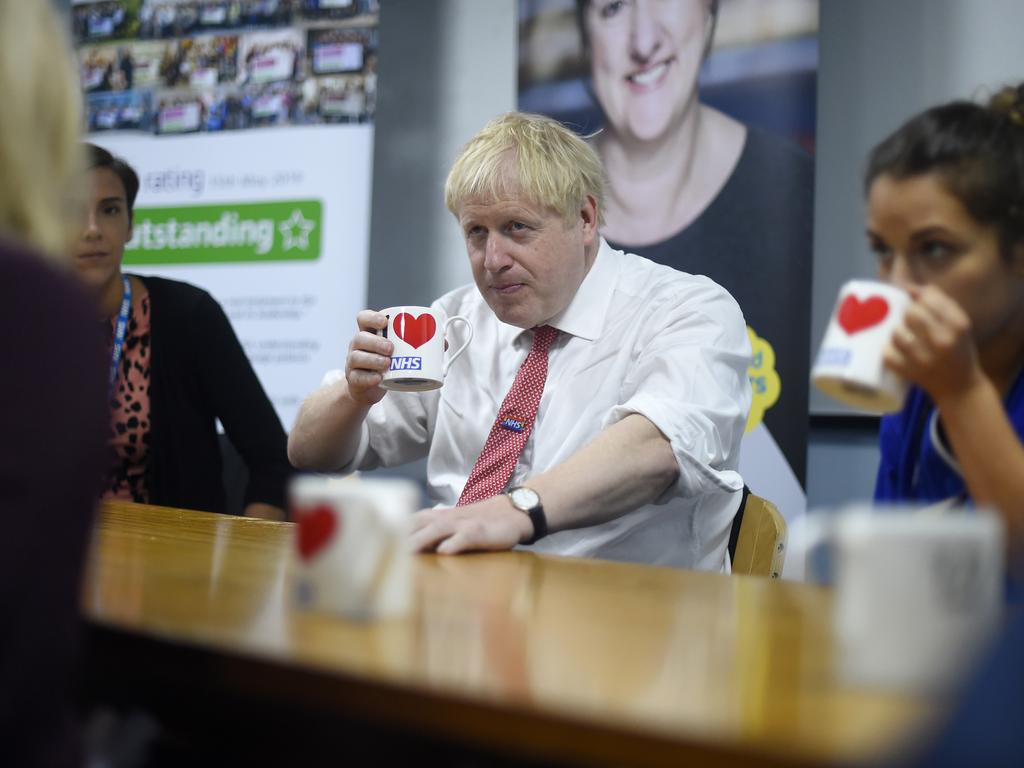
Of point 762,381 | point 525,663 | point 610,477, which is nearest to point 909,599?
point 525,663

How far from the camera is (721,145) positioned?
288cm

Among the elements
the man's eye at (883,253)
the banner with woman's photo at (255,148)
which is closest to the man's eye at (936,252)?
the man's eye at (883,253)

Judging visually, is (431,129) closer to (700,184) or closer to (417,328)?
(700,184)

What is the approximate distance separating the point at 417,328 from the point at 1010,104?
34.8 inches

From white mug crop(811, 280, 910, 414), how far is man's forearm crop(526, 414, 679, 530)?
545 mm

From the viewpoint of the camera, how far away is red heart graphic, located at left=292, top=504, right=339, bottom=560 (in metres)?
0.85

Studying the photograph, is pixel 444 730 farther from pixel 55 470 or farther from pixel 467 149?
pixel 467 149

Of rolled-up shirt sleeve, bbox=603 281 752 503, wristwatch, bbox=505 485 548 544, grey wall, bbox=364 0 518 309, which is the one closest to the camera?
wristwatch, bbox=505 485 548 544

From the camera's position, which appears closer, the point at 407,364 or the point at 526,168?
the point at 407,364

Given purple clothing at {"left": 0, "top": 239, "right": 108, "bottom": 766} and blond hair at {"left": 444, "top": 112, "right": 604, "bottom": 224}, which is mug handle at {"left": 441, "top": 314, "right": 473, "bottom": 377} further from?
purple clothing at {"left": 0, "top": 239, "right": 108, "bottom": 766}

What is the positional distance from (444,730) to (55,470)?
0.29m

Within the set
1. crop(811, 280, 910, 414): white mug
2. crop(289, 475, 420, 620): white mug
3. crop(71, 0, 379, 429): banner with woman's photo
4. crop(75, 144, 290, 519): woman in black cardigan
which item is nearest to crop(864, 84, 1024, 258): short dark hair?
crop(811, 280, 910, 414): white mug

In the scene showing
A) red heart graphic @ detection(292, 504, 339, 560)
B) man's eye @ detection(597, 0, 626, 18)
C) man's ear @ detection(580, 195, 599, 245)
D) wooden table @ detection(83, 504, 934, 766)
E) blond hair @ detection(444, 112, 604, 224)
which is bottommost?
wooden table @ detection(83, 504, 934, 766)

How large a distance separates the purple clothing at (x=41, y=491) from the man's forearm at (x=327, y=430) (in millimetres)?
1211
